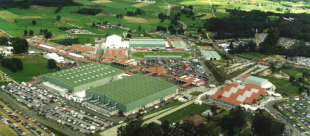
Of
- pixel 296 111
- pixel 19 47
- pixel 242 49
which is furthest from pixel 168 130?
pixel 19 47

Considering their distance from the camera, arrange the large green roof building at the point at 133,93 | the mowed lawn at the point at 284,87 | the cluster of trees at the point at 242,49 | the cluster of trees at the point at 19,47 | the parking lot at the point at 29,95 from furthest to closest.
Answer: the cluster of trees at the point at 242,49, the cluster of trees at the point at 19,47, the mowed lawn at the point at 284,87, the parking lot at the point at 29,95, the large green roof building at the point at 133,93

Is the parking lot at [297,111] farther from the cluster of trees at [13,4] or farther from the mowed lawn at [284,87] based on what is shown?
the cluster of trees at [13,4]

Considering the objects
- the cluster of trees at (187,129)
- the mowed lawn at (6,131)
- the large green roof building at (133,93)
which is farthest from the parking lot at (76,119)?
the mowed lawn at (6,131)

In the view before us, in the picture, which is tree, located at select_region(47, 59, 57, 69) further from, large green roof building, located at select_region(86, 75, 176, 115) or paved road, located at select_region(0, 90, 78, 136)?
large green roof building, located at select_region(86, 75, 176, 115)

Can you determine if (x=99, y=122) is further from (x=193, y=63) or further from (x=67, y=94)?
(x=193, y=63)

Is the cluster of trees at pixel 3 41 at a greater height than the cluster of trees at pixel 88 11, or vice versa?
the cluster of trees at pixel 88 11

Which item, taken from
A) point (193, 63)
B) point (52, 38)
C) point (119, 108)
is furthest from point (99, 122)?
point (52, 38)

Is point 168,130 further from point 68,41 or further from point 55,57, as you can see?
point 68,41
